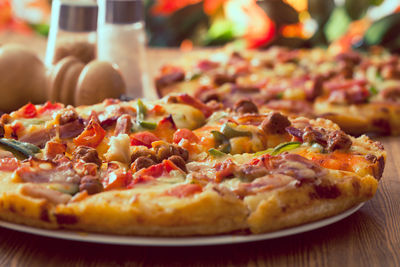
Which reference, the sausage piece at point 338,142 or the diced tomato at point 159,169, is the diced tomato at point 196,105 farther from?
the diced tomato at point 159,169

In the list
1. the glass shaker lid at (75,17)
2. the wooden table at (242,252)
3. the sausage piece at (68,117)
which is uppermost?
the glass shaker lid at (75,17)

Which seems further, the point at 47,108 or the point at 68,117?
the point at 47,108

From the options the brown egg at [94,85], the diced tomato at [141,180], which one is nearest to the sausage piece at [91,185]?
the diced tomato at [141,180]

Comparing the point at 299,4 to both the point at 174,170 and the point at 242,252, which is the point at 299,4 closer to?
the point at 174,170

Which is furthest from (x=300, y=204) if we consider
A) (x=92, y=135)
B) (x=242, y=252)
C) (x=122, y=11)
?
(x=122, y=11)

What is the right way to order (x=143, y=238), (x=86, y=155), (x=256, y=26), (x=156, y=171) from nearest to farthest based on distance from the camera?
(x=143, y=238), (x=156, y=171), (x=86, y=155), (x=256, y=26)

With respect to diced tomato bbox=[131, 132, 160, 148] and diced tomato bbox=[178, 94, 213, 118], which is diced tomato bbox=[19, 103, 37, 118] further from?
diced tomato bbox=[178, 94, 213, 118]

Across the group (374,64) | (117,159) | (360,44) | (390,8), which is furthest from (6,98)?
(390,8)
